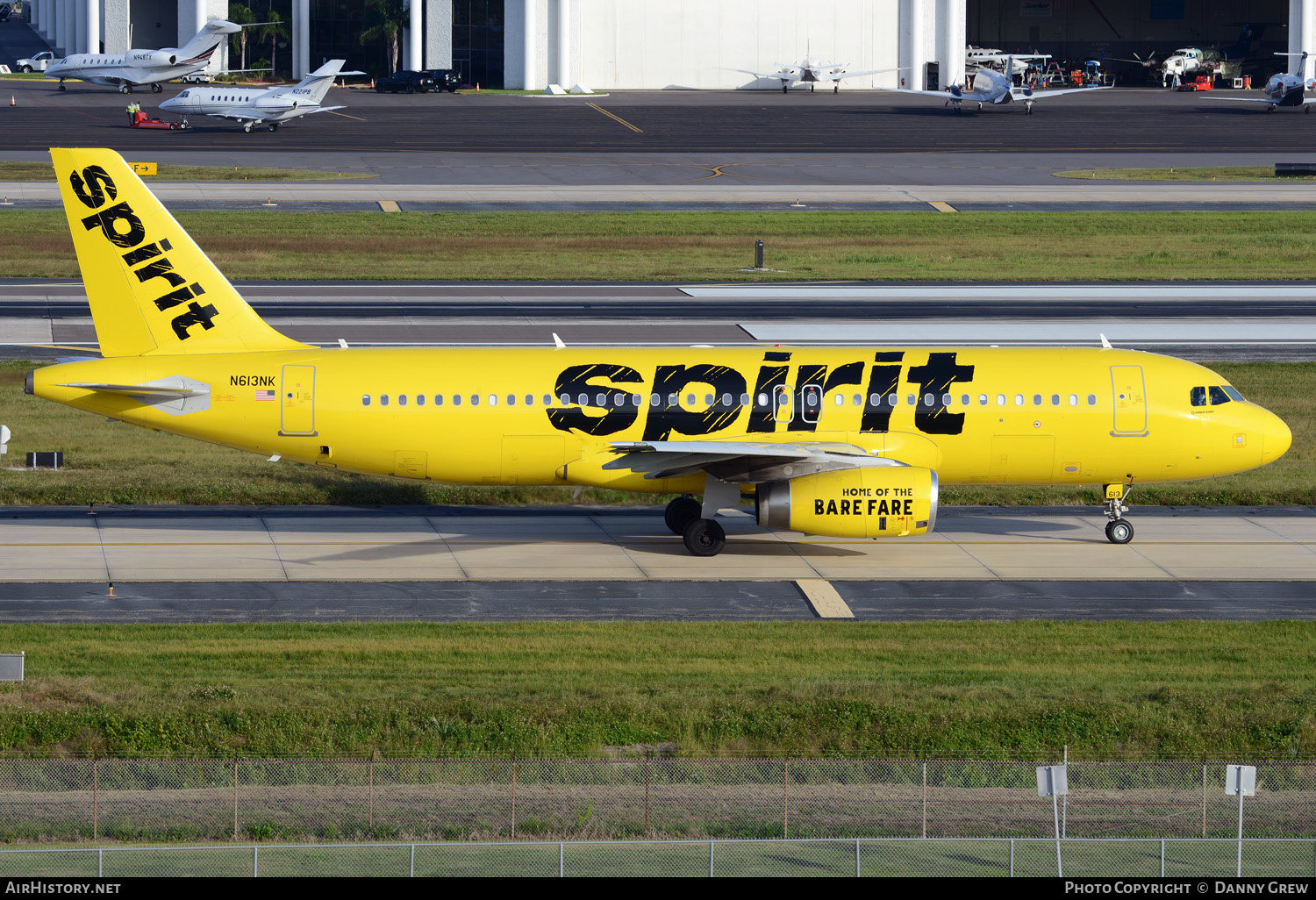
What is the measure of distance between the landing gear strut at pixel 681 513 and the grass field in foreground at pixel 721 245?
134ft

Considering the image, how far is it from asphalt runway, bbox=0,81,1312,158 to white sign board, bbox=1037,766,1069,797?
347 feet

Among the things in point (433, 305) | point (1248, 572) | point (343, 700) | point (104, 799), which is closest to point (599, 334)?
point (433, 305)

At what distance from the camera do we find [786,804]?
22500 millimetres

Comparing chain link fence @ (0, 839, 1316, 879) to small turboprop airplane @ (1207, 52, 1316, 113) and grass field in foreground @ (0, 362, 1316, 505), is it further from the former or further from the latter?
small turboprop airplane @ (1207, 52, 1316, 113)

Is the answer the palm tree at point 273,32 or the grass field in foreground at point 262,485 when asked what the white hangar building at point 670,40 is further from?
the grass field in foreground at point 262,485

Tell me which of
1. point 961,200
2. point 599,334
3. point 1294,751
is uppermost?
point 961,200

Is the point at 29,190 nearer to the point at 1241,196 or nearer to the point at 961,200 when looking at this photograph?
the point at 961,200

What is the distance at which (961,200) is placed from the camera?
333 ft

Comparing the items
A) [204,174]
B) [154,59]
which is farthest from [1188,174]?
[154,59]

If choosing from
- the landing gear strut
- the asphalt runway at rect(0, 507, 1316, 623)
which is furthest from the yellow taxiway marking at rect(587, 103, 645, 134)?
the landing gear strut

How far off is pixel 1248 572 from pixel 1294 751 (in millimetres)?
13013

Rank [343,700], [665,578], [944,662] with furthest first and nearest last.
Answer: [665,578] < [944,662] < [343,700]

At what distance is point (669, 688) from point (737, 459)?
979cm

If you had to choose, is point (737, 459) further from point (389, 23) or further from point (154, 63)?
point (389, 23)
